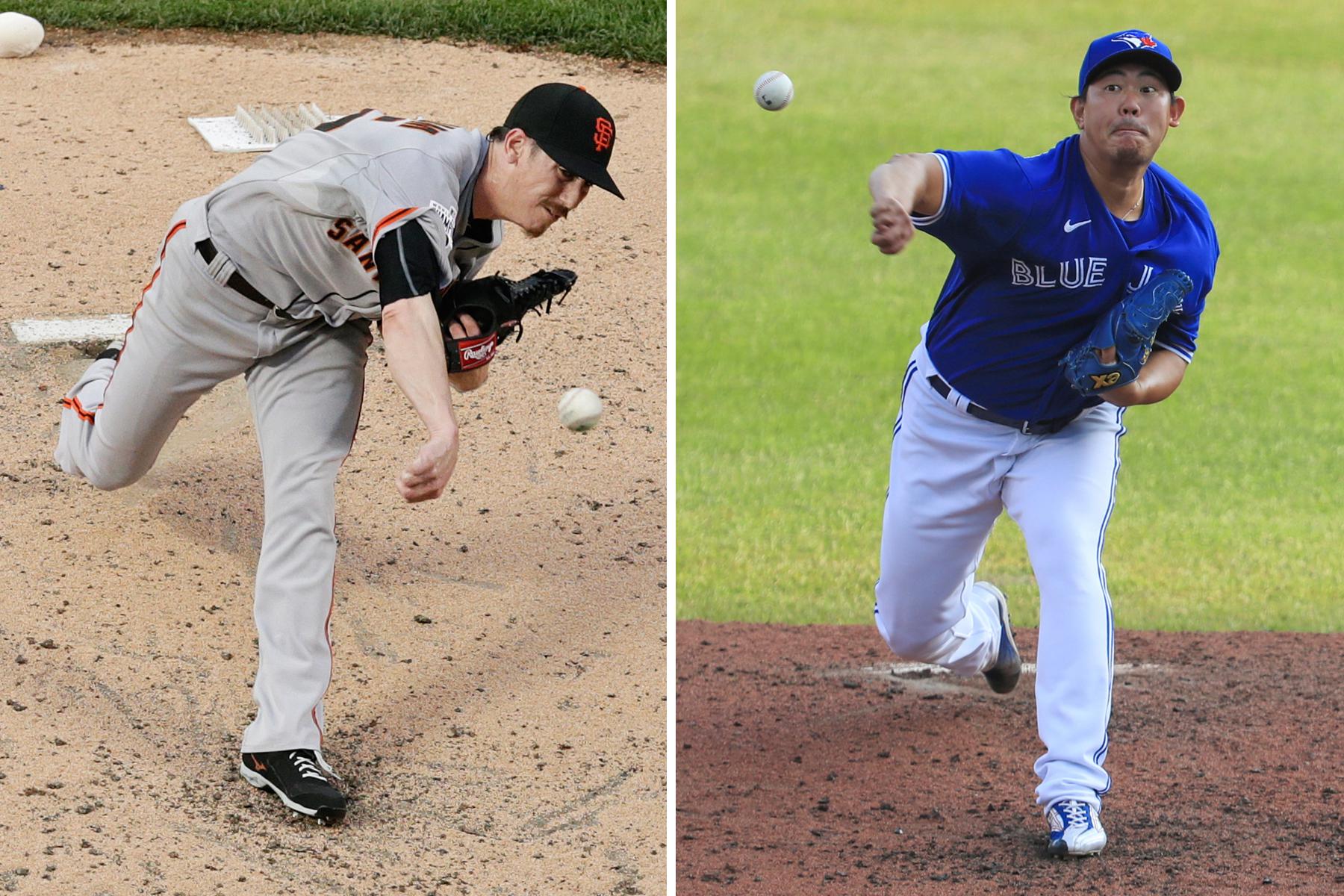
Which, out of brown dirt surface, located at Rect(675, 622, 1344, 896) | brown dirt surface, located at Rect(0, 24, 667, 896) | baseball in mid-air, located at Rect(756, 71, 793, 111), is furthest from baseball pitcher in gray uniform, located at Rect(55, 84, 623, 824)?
brown dirt surface, located at Rect(675, 622, 1344, 896)

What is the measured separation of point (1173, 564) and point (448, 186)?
14.3 ft

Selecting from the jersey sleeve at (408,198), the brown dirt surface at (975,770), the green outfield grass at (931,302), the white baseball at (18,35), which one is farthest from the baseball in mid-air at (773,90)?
the white baseball at (18,35)

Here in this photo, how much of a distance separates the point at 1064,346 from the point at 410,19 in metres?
7.13

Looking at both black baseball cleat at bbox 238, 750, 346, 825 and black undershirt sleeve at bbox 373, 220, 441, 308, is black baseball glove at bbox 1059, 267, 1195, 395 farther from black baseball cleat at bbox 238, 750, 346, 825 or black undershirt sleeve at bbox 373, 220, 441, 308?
black baseball cleat at bbox 238, 750, 346, 825

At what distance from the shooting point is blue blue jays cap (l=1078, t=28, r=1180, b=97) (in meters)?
4.35

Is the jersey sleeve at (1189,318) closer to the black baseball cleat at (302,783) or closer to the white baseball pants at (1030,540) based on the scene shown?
the white baseball pants at (1030,540)

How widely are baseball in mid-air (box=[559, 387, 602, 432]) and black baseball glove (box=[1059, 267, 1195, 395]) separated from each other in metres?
1.43

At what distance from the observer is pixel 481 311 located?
4.54 metres

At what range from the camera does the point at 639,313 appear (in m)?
7.48

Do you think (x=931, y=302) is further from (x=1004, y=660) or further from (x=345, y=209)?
(x=345, y=209)

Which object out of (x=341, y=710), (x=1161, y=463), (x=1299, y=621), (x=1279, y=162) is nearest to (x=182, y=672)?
(x=341, y=710)

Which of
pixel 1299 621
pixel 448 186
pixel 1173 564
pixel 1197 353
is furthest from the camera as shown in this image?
pixel 1197 353

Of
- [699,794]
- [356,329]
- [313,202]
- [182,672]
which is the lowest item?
[699,794]

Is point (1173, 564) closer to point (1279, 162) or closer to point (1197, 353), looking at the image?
point (1197, 353)
